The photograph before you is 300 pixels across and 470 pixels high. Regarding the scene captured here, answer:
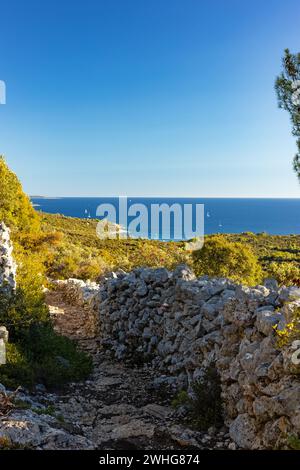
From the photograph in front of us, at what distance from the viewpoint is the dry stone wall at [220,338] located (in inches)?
180

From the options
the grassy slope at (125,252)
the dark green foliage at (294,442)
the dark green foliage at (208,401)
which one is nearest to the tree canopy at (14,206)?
the grassy slope at (125,252)

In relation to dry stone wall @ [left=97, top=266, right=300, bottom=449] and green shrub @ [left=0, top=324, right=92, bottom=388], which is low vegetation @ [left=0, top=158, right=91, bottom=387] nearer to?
green shrub @ [left=0, top=324, right=92, bottom=388]

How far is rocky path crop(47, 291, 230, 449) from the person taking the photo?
5.30m

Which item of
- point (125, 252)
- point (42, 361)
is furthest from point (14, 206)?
point (125, 252)

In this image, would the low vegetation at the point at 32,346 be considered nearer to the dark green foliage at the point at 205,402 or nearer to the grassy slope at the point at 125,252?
the dark green foliage at the point at 205,402

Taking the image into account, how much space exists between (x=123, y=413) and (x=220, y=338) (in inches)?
78.3

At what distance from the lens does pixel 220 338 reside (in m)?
6.62

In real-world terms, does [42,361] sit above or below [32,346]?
below

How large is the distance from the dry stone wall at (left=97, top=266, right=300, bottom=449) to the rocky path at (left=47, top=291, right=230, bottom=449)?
1.36 feet

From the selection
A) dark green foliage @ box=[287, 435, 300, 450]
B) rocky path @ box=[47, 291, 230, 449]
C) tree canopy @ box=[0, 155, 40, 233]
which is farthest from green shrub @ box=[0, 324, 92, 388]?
tree canopy @ box=[0, 155, 40, 233]

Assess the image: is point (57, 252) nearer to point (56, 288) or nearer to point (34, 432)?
point (56, 288)

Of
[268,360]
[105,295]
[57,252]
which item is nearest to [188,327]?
[268,360]

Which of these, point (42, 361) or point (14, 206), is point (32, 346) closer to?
point (42, 361)

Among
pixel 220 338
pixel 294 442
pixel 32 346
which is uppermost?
pixel 220 338
